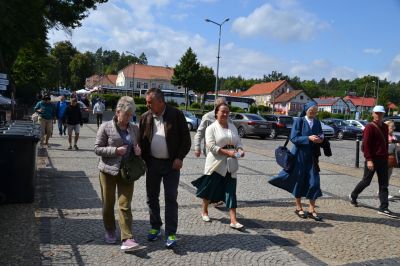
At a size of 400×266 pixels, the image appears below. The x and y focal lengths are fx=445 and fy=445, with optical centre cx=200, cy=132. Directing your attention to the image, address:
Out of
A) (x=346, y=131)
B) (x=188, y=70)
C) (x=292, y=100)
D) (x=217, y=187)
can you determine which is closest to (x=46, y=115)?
(x=217, y=187)

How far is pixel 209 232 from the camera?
566 cm

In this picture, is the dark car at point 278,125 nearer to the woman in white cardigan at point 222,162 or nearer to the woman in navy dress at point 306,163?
the woman in navy dress at point 306,163

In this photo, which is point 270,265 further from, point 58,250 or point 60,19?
Result: point 60,19

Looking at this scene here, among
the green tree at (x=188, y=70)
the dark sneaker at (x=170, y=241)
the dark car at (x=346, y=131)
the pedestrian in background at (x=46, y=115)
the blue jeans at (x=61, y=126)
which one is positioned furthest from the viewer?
the green tree at (x=188, y=70)

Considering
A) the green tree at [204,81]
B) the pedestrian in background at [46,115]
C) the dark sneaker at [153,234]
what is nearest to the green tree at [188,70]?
the green tree at [204,81]

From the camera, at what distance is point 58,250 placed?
4742mm

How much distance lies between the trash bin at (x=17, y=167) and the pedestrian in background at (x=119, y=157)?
230 cm

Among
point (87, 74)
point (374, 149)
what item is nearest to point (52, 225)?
point (374, 149)

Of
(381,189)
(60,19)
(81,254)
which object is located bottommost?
(81,254)

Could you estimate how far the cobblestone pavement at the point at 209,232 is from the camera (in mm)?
4711

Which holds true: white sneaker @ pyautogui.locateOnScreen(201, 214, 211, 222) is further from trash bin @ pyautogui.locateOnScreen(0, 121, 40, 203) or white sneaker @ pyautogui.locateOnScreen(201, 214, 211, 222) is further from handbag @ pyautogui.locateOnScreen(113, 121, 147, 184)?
trash bin @ pyautogui.locateOnScreen(0, 121, 40, 203)

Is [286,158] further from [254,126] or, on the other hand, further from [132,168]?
[254,126]

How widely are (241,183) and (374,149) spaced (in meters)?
3.05

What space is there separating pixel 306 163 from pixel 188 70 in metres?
50.2
